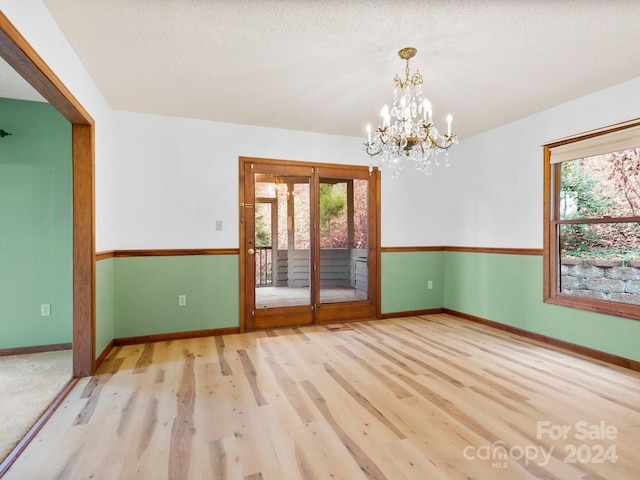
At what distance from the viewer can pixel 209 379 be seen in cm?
258

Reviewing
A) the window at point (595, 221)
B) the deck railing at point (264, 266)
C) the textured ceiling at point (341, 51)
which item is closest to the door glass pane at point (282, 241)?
the deck railing at point (264, 266)

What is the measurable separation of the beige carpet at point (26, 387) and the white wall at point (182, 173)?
120cm

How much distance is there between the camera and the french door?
3912mm

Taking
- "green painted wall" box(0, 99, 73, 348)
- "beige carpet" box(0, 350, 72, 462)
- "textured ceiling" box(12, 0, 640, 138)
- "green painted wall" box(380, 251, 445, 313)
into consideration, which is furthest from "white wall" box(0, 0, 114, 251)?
"green painted wall" box(380, 251, 445, 313)

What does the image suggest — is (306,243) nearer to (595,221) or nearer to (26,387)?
(26,387)

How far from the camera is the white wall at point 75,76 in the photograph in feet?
5.40

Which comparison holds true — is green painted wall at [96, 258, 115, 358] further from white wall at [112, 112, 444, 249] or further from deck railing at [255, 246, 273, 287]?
deck railing at [255, 246, 273, 287]

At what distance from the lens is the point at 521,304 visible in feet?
12.2

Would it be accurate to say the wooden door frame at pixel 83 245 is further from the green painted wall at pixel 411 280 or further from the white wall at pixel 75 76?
the green painted wall at pixel 411 280

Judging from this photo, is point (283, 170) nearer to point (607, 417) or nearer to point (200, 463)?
point (200, 463)

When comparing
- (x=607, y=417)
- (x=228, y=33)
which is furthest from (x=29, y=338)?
(x=607, y=417)

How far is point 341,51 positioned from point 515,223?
2819 millimetres

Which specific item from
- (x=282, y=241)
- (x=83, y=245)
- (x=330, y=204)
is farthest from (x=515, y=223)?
(x=83, y=245)

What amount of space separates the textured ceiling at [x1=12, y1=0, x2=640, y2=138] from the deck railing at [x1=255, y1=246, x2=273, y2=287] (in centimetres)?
159
